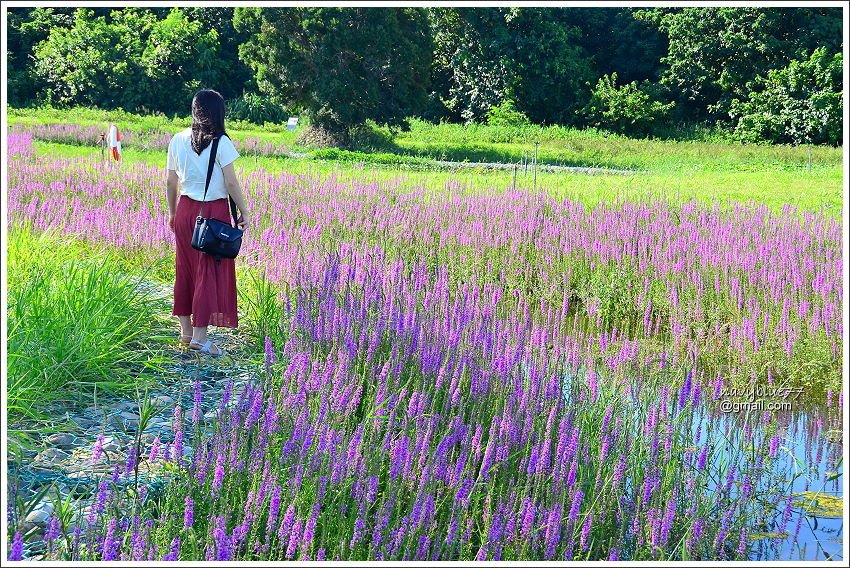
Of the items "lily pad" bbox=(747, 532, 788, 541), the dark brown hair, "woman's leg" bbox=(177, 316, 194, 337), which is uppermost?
the dark brown hair

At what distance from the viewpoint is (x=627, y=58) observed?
43156 mm

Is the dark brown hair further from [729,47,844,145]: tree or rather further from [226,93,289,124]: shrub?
[729,47,844,145]: tree

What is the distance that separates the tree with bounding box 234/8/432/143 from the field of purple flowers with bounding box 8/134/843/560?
17.3m

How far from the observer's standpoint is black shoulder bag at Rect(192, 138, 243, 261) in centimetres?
523

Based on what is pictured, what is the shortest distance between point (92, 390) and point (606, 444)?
276 cm

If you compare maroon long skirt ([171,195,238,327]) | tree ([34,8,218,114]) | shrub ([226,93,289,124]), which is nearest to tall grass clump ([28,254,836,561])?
maroon long skirt ([171,195,238,327])

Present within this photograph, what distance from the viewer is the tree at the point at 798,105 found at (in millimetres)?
35031

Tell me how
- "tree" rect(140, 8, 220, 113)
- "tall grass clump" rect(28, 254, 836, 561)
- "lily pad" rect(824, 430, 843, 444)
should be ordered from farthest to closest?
1. "tree" rect(140, 8, 220, 113)
2. "lily pad" rect(824, 430, 843, 444)
3. "tall grass clump" rect(28, 254, 836, 561)

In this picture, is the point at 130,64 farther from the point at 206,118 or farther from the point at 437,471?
the point at 437,471

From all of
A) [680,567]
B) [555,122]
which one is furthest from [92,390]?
[555,122]

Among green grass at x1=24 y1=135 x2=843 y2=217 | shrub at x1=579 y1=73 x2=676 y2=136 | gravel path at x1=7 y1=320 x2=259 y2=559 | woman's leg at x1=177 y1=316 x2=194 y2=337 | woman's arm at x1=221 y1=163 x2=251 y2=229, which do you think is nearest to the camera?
gravel path at x1=7 y1=320 x2=259 y2=559

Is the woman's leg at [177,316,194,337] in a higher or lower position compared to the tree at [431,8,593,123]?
lower

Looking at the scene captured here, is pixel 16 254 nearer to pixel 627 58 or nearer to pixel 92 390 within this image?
pixel 92 390

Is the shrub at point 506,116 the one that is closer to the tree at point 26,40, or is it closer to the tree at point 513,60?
the tree at point 513,60
